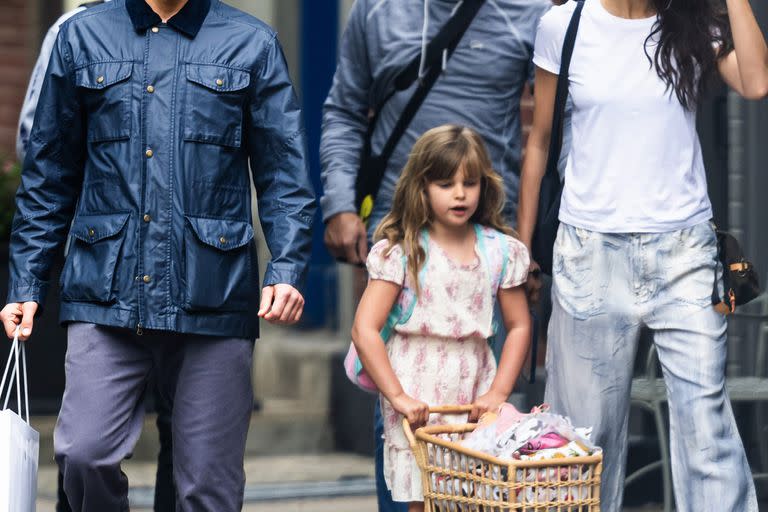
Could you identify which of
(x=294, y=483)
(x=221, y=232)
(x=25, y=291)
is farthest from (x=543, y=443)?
(x=294, y=483)

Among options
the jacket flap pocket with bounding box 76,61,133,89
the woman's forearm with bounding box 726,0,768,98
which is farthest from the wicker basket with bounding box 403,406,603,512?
the jacket flap pocket with bounding box 76,61,133,89

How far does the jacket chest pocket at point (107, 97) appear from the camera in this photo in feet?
16.1

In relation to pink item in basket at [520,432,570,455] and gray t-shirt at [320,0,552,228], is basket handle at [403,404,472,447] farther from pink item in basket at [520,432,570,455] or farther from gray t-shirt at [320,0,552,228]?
gray t-shirt at [320,0,552,228]

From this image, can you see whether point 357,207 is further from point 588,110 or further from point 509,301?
point 588,110

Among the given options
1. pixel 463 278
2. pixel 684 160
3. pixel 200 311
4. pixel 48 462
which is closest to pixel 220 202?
pixel 200 311

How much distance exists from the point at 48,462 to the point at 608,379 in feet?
15.4

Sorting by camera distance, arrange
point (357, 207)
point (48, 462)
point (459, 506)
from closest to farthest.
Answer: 1. point (459, 506)
2. point (357, 207)
3. point (48, 462)

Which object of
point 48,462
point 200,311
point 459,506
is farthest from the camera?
point 48,462

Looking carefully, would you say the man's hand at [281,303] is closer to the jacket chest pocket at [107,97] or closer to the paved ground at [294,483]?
the jacket chest pocket at [107,97]

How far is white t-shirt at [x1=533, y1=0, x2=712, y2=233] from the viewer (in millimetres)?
4973

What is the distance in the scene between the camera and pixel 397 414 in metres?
5.45

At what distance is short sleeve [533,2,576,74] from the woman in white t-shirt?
0.25 feet

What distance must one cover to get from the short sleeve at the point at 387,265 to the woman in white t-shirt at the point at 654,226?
554 mm

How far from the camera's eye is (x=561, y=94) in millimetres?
5234
